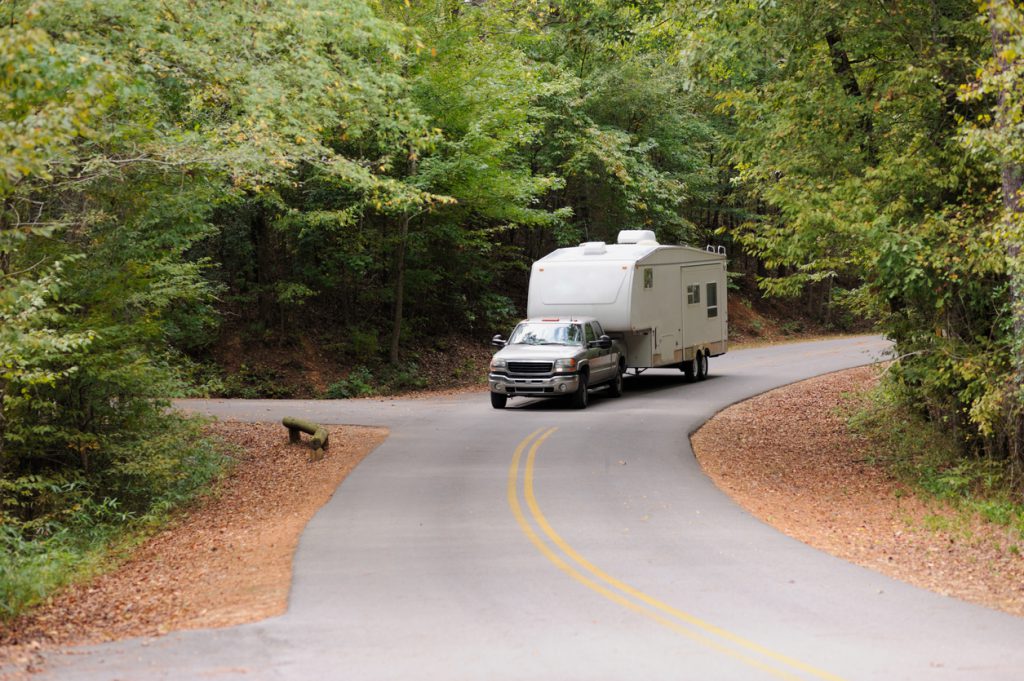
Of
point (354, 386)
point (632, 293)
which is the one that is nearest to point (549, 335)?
point (632, 293)

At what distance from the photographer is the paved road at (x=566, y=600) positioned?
23.4ft

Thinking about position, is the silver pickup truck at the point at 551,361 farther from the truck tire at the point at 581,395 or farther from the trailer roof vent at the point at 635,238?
the trailer roof vent at the point at 635,238

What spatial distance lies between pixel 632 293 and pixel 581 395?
9.77 feet

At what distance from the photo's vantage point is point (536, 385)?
73.0 feet

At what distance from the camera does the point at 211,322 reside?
2583 cm

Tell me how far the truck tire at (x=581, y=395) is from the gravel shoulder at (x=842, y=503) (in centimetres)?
295

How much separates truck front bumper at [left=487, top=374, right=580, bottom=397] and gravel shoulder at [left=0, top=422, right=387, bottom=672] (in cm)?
488

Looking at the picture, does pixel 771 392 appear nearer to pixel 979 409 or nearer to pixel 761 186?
pixel 761 186

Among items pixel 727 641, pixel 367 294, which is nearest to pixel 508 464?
pixel 727 641

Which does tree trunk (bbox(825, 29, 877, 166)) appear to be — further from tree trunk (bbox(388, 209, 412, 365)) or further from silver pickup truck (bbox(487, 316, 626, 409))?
tree trunk (bbox(388, 209, 412, 365))

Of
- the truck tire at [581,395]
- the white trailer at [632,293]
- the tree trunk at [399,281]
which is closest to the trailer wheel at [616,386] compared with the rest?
the white trailer at [632,293]

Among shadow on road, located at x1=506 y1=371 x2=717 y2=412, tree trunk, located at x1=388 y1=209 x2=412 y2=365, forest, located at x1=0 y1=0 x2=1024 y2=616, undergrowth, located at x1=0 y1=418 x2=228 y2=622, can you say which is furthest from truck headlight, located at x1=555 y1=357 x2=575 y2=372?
tree trunk, located at x1=388 y1=209 x2=412 y2=365

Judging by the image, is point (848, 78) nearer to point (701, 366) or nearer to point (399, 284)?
point (701, 366)

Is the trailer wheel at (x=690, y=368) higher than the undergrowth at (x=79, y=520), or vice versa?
the trailer wheel at (x=690, y=368)
